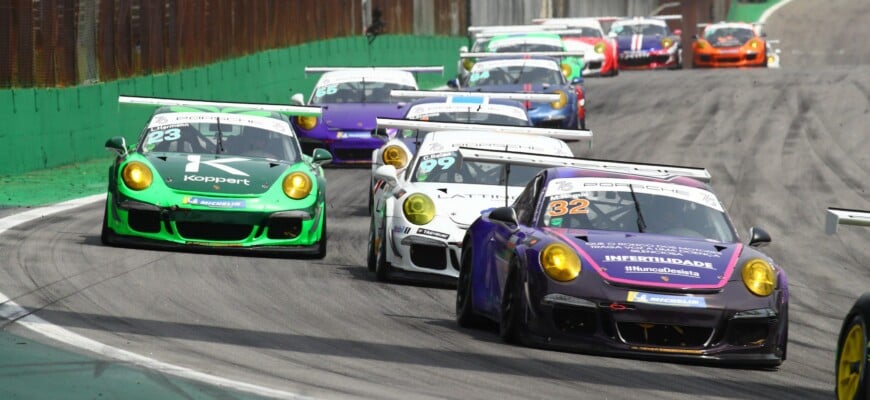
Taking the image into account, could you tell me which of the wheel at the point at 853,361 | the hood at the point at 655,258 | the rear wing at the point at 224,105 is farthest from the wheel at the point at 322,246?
the wheel at the point at 853,361

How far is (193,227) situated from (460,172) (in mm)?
2057

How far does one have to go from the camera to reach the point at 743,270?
9.38 metres

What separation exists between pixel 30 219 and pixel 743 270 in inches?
309

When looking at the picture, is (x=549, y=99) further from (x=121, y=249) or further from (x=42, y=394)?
(x=42, y=394)

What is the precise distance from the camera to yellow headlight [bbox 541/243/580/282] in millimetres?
9203

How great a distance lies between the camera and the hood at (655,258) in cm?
918

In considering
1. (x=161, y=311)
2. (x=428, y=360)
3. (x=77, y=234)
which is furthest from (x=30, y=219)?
(x=428, y=360)

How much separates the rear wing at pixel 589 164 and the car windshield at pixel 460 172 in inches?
88.8

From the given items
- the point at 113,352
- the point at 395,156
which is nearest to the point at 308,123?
the point at 395,156

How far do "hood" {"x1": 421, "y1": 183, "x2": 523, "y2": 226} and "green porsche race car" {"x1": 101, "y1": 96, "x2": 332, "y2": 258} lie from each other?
1.24m

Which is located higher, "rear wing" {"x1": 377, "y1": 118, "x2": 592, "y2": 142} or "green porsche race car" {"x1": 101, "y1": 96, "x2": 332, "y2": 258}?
"rear wing" {"x1": 377, "y1": 118, "x2": 592, "y2": 142}

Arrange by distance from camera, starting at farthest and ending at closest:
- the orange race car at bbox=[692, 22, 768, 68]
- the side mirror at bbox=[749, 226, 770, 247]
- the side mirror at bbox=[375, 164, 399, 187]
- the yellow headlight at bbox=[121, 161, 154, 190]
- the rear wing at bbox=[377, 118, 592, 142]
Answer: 1. the orange race car at bbox=[692, 22, 768, 68]
2. the rear wing at bbox=[377, 118, 592, 142]
3. the yellow headlight at bbox=[121, 161, 154, 190]
4. the side mirror at bbox=[375, 164, 399, 187]
5. the side mirror at bbox=[749, 226, 770, 247]

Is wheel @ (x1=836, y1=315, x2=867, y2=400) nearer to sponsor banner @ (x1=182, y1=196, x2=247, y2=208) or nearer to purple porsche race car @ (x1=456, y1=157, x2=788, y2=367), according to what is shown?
purple porsche race car @ (x1=456, y1=157, x2=788, y2=367)

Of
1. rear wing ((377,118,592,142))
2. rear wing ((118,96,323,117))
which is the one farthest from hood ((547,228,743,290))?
rear wing ((118,96,323,117))
